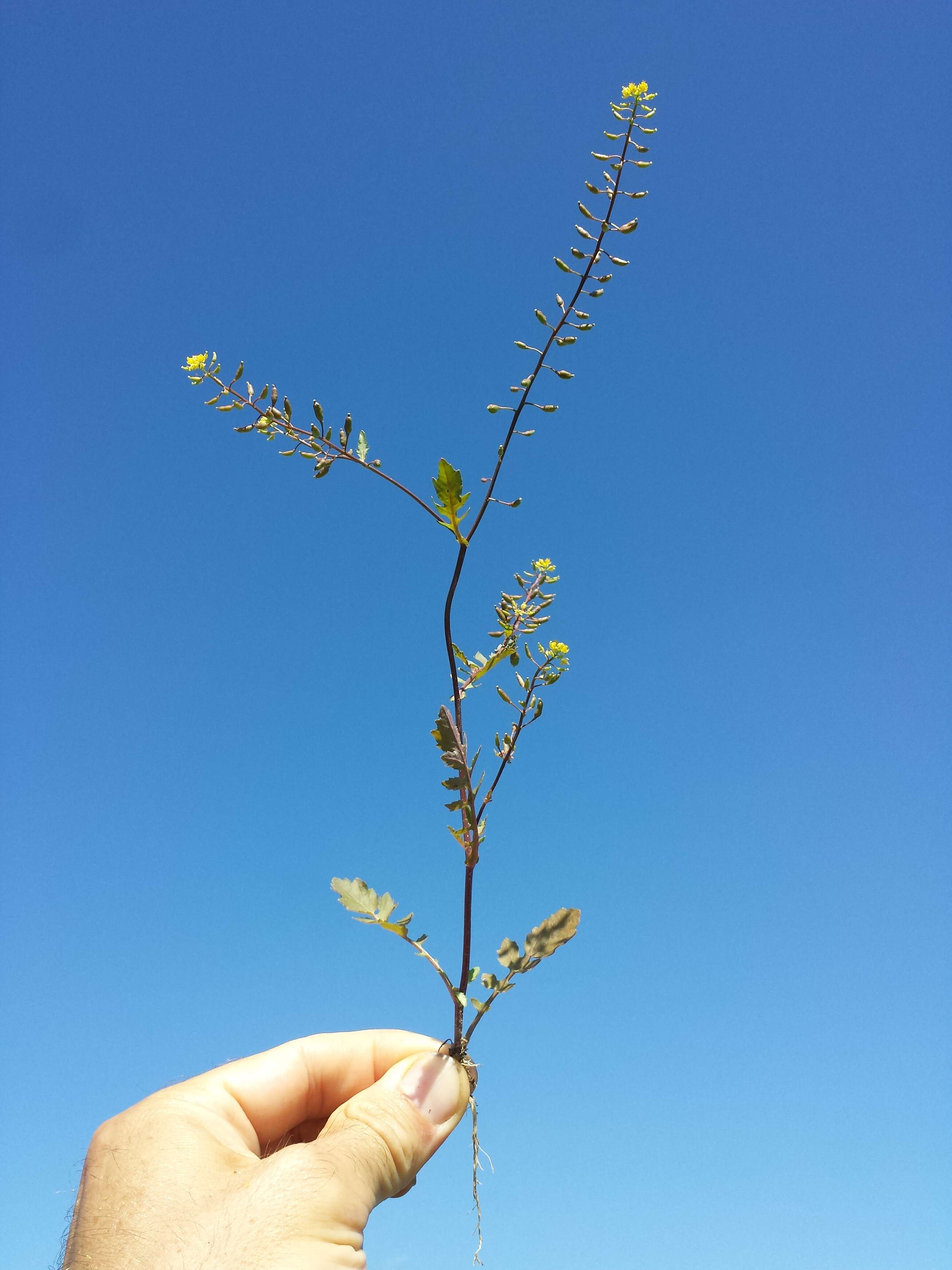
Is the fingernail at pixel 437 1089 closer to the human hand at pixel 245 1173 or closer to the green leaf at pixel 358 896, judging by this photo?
the human hand at pixel 245 1173

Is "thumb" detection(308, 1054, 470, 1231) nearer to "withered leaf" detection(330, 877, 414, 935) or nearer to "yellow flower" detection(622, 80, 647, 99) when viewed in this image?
"withered leaf" detection(330, 877, 414, 935)

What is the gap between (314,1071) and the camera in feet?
13.2

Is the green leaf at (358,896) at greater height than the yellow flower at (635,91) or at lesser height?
lesser

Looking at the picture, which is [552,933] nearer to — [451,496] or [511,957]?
[511,957]

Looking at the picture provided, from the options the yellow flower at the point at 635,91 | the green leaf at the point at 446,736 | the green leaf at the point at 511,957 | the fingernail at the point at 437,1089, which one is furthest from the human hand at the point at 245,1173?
the yellow flower at the point at 635,91

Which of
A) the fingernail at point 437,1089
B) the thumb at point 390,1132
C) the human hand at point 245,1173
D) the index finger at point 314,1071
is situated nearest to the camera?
the human hand at point 245,1173

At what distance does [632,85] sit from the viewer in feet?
8.55

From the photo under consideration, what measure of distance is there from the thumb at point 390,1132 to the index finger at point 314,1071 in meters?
0.59

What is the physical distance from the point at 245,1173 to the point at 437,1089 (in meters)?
0.77

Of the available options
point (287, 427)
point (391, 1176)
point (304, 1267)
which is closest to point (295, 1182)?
point (304, 1267)

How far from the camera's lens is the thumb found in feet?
9.16

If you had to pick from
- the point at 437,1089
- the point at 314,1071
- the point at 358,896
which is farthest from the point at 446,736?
the point at 314,1071

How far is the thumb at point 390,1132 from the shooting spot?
2793 mm

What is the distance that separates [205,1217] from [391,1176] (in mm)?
702
